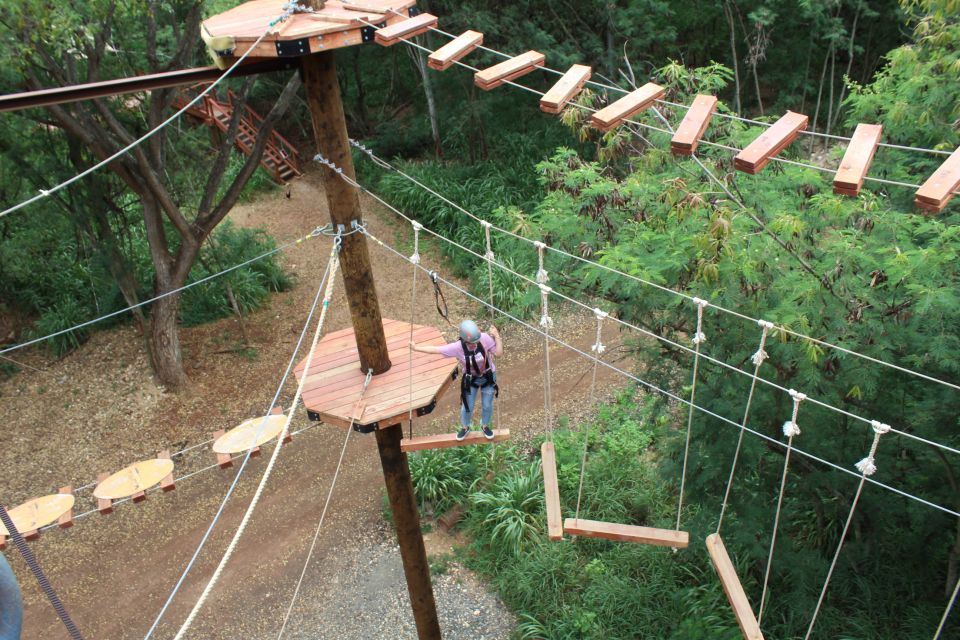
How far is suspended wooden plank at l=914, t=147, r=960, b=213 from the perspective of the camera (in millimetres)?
2990

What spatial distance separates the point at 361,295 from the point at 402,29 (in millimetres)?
1818

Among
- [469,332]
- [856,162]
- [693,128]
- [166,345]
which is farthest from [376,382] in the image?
[166,345]

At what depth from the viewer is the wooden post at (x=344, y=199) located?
4.56 m

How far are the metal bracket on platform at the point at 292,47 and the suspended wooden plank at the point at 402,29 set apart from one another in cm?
40

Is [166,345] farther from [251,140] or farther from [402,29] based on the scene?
[251,140]

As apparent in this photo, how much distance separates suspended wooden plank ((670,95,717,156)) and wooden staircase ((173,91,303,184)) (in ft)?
45.4

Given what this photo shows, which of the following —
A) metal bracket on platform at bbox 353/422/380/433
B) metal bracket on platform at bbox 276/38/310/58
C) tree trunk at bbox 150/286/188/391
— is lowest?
tree trunk at bbox 150/286/188/391

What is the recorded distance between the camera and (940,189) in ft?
9.93

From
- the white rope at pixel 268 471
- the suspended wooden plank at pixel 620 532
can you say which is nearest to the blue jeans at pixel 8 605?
the white rope at pixel 268 471

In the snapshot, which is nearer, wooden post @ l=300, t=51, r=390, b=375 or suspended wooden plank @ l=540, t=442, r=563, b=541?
wooden post @ l=300, t=51, r=390, b=375

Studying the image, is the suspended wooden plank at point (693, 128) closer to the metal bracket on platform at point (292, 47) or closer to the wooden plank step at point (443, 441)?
the metal bracket on platform at point (292, 47)

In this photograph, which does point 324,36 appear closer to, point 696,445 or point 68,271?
point 696,445

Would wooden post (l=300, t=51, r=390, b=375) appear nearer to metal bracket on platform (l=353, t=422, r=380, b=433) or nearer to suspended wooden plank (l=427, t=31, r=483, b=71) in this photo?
metal bracket on platform (l=353, t=422, r=380, b=433)

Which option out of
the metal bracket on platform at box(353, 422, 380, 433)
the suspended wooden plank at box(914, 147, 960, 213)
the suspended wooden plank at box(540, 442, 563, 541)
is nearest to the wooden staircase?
the metal bracket on platform at box(353, 422, 380, 433)
